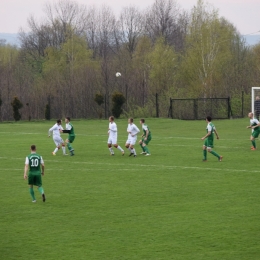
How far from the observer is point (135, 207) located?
58.3 feet

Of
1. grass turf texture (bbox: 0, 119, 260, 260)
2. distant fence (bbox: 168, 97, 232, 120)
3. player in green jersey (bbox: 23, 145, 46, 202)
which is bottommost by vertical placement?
grass turf texture (bbox: 0, 119, 260, 260)

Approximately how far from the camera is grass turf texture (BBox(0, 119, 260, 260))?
13.5 metres

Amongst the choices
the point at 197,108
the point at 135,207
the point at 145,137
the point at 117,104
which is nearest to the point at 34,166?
the point at 135,207

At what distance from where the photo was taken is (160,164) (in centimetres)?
2777

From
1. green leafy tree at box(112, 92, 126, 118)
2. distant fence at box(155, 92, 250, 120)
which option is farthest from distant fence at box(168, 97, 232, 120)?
green leafy tree at box(112, 92, 126, 118)

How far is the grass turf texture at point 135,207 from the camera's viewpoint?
1348cm

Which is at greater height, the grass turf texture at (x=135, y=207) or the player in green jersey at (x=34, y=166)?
the player in green jersey at (x=34, y=166)

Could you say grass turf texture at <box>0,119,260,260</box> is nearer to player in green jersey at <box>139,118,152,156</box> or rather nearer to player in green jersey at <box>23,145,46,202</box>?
player in green jersey at <box>23,145,46,202</box>

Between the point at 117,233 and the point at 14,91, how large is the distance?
201 feet

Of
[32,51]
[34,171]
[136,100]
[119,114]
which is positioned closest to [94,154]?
[34,171]

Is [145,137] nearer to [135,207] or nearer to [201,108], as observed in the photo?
[135,207]

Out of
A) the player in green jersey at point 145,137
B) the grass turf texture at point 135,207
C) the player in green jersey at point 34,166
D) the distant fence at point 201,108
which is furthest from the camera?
the distant fence at point 201,108

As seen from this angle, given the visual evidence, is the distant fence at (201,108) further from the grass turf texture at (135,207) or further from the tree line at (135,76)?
the grass turf texture at (135,207)

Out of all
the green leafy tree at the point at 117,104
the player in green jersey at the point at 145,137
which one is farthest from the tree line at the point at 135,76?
the player in green jersey at the point at 145,137
